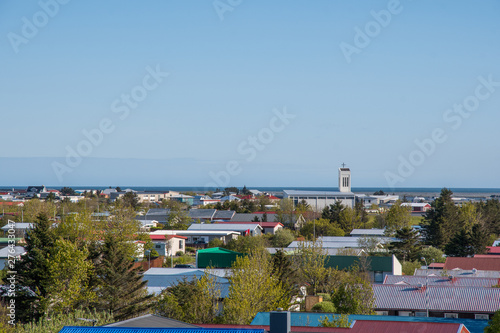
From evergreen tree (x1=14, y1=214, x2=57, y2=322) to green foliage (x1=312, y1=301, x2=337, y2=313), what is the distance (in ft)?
41.0

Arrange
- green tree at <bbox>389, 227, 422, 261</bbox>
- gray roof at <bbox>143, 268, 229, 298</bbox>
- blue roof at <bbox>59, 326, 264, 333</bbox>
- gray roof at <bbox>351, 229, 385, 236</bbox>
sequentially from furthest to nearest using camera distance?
gray roof at <bbox>351, 229, 385, 236</bbox> < green tree at <bbox>389, 227, 422, 261</bbox> < gray roof at <bbox>143, 268, 229, 298</bbox> < blue roof at <bbox>59, 326, 264, 333</bbox>

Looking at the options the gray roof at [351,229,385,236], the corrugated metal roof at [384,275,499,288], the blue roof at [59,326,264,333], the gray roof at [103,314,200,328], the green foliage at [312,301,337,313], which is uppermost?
the blue roof at [59,326,264,333]

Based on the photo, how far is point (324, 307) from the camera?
26812 mm

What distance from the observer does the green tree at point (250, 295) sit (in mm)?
24938

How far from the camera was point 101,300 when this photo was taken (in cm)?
2839

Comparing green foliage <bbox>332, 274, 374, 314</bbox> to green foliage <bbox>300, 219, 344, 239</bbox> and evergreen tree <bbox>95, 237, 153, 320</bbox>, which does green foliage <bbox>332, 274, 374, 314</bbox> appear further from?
green foliage <bbox>300, 219, 344, 239</bbox>

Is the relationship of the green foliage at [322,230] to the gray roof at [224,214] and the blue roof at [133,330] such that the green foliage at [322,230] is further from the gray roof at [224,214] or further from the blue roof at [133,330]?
the blue roof at [133,330]

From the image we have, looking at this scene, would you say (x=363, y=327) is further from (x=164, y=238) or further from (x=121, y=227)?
(x=164, y=238)

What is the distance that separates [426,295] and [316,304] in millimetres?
6578

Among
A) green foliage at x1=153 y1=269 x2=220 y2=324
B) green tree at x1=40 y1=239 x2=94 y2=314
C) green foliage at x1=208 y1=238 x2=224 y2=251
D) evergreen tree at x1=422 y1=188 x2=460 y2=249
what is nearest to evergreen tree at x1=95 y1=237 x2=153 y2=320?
green tree at x1=40 y1=239 x2=94 y2=314

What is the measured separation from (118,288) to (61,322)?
4.71 metres

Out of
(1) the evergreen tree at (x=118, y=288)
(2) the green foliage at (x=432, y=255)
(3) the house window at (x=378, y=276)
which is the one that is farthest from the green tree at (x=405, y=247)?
(1) the evergreen tree at (x=118, y=288)

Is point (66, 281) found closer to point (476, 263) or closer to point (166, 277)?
point (166, 277)

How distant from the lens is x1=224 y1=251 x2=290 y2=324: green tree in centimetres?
2494
